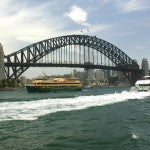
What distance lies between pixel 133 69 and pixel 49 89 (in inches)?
3002

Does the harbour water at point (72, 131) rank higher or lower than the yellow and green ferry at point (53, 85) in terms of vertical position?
lower

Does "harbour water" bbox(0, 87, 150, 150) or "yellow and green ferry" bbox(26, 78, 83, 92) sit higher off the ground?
"yellow and green ferry" bbox(26, 78, 83, 92)

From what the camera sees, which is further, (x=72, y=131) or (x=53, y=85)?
(x=53, y=85)

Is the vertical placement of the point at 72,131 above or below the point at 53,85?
below

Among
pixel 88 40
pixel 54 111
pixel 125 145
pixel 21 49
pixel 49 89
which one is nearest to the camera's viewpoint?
pixel 125 145

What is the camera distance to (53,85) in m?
128

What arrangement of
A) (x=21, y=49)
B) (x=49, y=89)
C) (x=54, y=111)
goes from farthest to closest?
(x=21, y=49) → (x=49, y=89) → (x=54, y=111)

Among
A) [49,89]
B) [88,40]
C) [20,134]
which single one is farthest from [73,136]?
[88,40]

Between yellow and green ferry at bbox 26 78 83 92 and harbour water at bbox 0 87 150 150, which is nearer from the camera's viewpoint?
harbour water at bbox 0 87 150 150

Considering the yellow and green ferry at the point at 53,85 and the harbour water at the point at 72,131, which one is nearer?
the harbour water at the point at 72,131

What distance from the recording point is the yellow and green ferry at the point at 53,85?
124m

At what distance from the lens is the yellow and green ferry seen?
4894 inches

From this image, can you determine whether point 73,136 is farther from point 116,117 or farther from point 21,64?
point 21,64

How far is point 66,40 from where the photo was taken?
178 metres
